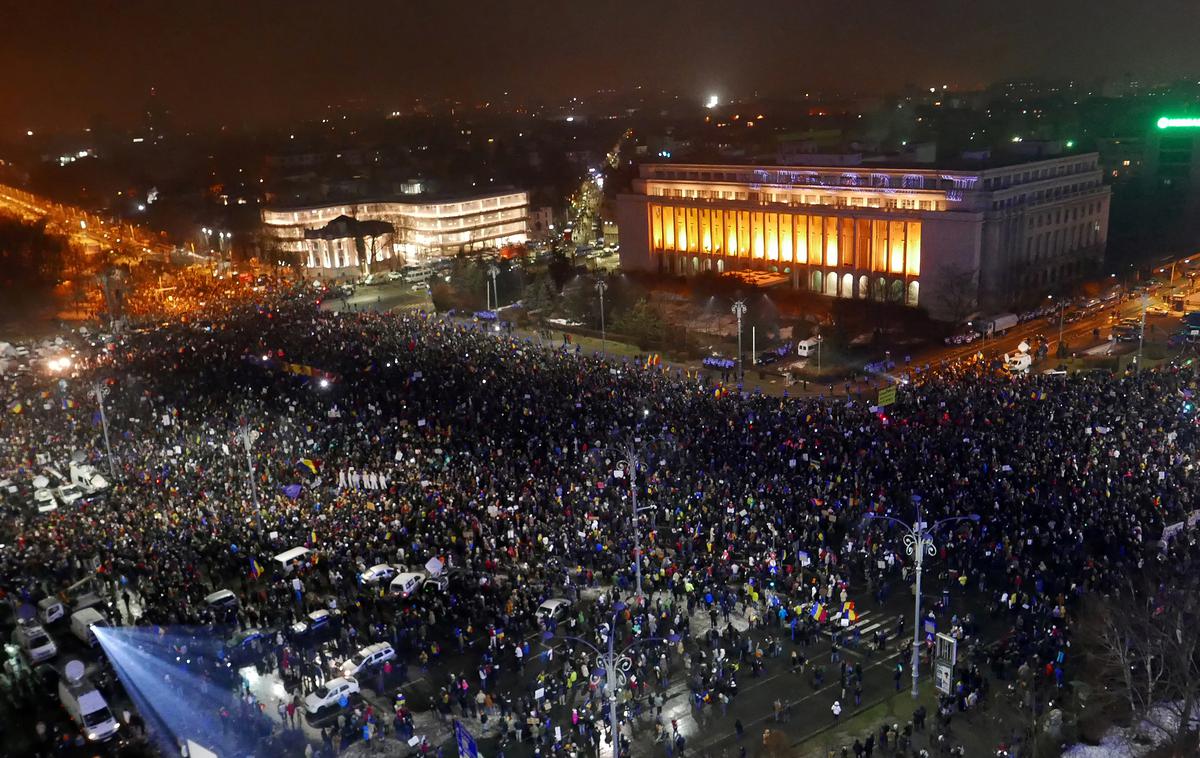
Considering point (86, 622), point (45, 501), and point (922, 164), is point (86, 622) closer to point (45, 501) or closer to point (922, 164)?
point (45, 501)

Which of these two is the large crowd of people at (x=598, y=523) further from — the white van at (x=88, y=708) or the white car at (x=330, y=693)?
the white van at (x=88, y=708)

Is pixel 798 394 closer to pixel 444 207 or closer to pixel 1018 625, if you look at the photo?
pixel 1018 625

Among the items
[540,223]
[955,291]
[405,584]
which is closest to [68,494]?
[405,584]

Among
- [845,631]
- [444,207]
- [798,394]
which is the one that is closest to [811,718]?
[845,631]

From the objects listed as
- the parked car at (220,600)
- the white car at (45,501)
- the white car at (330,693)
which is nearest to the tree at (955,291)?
the parked car at (220,600)

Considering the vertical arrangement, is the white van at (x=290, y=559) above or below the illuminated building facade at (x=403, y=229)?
below

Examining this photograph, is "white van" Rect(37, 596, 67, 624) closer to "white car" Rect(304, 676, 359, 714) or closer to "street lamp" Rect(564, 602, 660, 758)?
"white car" Rect(304, 676, 359, 714)

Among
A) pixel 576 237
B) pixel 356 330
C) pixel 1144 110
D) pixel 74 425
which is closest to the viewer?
pixel 74 425
